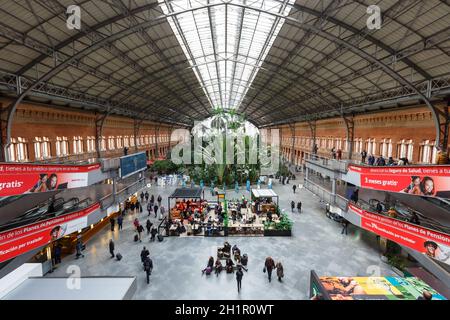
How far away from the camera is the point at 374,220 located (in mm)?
12820

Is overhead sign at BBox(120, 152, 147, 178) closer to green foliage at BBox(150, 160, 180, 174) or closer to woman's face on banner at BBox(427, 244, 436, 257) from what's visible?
woman's face on banner at BBox(427, 244, 436, 257)

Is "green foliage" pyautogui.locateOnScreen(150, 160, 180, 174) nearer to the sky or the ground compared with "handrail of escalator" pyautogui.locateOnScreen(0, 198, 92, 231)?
nearer to the ground

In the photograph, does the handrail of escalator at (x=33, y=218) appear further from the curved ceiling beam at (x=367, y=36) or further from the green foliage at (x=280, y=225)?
the curved ceiling beam at (x=367, y=36)

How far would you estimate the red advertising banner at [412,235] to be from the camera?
30.9ft

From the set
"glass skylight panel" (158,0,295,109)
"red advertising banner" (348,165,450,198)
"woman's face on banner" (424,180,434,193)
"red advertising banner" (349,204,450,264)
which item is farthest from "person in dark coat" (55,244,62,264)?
"woman's face on banner" (424,180,434,193)

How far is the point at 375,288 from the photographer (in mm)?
9625

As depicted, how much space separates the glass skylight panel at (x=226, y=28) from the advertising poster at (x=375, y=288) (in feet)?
47.6

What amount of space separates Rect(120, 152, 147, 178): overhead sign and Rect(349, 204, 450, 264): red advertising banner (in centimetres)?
1583

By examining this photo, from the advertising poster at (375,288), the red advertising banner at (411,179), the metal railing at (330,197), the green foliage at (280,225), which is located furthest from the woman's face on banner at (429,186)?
the green foliage at (280,225)

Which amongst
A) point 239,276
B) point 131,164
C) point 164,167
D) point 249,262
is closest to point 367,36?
point 249,262

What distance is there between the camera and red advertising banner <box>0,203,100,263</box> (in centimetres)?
996
